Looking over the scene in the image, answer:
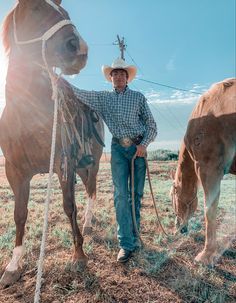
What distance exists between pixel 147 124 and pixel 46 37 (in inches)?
75.4

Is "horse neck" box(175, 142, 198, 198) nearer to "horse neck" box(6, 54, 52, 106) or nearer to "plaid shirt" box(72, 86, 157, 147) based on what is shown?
"plaid shirt" box(72, 86, 157, 147)

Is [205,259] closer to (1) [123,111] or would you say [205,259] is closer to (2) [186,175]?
(2) [186,175]

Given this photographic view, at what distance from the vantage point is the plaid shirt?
5.07m

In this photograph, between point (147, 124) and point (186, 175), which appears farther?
point (186, 175)

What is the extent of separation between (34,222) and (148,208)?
9.43 ft

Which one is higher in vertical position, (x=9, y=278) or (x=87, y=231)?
(x=9, y=278)

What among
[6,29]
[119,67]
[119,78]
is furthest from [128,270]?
[6,29]

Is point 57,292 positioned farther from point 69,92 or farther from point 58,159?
point 69,92

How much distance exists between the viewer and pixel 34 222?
7062mm

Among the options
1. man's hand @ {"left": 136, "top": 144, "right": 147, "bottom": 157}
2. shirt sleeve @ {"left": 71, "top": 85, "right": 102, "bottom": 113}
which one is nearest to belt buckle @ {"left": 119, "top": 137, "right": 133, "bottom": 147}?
man's hand @ {"left": 136, "top": 144, "right": 147, "bottom": 157}

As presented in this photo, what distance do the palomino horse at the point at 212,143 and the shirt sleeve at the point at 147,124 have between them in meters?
0.55

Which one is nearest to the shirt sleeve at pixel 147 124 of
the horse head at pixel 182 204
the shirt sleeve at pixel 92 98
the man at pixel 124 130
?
the man at pixel 124 130

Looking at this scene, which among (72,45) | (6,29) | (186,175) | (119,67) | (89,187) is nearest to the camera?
(72,45)

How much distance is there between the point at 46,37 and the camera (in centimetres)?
401
